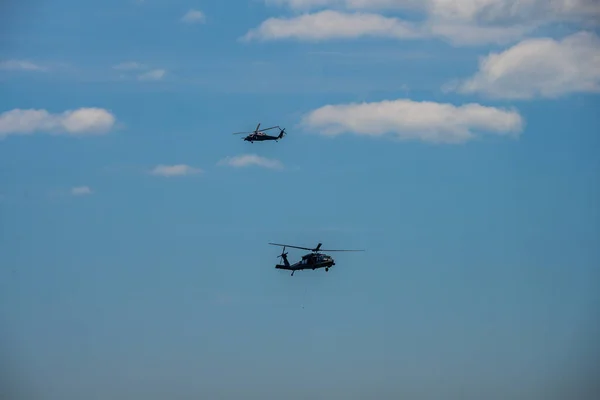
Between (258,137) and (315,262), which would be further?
→ (258,137)

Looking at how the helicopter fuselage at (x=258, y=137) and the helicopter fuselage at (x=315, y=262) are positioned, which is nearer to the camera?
the helicopter fuselage at (x=315, y=262)

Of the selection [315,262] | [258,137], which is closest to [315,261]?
[315,262]

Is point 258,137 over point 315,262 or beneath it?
over

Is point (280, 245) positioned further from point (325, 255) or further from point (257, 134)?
point (257, 134)

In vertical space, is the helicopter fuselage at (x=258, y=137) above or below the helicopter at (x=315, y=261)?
above

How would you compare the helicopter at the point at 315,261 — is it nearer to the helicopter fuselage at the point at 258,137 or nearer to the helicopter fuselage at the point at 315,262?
the helicopter fuselage at the point at 315,262

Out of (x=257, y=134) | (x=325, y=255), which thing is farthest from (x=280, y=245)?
(x=257, y=134)

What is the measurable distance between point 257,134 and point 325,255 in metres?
40.9

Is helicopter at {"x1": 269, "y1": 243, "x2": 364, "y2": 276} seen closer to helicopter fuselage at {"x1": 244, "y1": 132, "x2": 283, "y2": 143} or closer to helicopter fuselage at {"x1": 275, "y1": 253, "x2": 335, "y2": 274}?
helicopter fuselage at {"x1": 275, "y1": 253, "x2": 335, "y2": 274}

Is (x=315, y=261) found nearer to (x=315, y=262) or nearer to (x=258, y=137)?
(x=315, y=262)

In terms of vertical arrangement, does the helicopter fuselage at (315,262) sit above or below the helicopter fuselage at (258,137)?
below

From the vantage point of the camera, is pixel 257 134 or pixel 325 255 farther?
pixel 257 134

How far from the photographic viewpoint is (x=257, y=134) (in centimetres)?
19175

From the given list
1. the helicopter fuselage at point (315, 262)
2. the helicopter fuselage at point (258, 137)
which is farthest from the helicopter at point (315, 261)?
the helicopter fuselage at point (258, 137)
